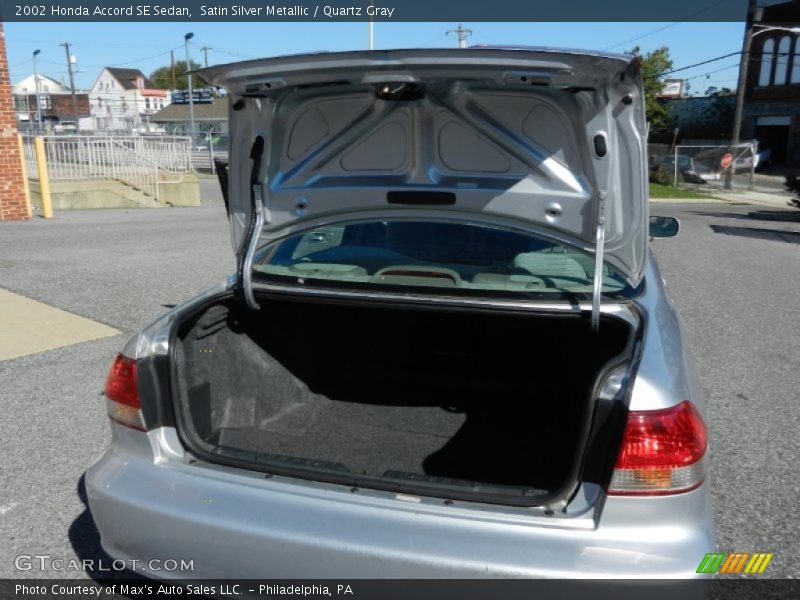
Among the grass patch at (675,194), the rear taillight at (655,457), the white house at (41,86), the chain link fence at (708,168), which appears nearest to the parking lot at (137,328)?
the rear taillight at (655,457)

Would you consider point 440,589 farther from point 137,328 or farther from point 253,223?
point 137,328

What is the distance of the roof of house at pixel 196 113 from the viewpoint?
2527 inches

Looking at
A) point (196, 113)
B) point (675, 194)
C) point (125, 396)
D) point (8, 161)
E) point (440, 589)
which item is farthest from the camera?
point (196, 113)

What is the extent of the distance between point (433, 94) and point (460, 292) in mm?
714

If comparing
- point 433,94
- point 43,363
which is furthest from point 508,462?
point 43,363

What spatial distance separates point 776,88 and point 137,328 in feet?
150

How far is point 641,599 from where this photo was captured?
6.10 ft

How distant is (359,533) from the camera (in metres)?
2.01

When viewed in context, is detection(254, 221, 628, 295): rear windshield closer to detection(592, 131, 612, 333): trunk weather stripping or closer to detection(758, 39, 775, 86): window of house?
detection(592, 131, 612, 333): trunk weather stripping

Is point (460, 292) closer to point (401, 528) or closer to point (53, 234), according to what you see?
point (401, 528)

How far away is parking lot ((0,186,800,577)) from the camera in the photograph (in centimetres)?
318

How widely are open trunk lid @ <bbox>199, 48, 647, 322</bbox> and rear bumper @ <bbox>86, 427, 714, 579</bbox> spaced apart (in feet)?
2.49

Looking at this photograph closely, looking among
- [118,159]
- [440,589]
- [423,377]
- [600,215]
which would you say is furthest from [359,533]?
[118,159]

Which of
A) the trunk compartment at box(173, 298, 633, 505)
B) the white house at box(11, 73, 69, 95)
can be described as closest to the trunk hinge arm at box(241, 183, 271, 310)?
the trunk compartment at box(173, 298, 633, 505)
